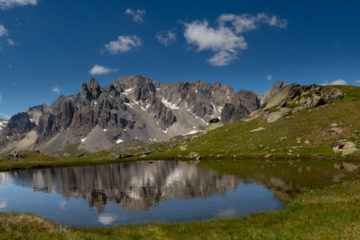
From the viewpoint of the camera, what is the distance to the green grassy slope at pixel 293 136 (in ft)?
259

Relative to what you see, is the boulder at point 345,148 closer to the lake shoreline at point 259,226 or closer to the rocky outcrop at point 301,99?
the lake shoreline at point 259,226

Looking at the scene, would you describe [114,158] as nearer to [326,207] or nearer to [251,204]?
[251,204]

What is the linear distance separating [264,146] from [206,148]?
104 ft

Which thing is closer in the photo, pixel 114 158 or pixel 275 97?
pixel 114 158

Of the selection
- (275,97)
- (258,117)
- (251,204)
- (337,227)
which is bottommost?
(251,204)

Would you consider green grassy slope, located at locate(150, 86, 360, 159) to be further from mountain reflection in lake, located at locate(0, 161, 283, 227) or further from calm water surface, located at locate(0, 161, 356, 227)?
mountain reflection in lake, located at locate(0, 161, 283, 227)

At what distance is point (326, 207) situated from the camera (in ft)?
80.8

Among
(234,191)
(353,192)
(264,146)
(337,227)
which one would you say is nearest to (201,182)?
(234,191)

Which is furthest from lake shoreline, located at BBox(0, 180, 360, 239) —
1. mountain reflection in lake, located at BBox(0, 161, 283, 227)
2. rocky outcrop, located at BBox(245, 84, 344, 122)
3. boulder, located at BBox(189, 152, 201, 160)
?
rocky outcrop, located at BBox(245, 84, 344, 122)

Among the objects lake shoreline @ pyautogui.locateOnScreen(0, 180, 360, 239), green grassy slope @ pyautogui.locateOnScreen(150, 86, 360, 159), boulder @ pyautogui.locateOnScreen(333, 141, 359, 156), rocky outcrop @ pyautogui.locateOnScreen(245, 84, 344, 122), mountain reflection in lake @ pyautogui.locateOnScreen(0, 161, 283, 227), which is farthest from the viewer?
rocky outcrop @ pyautogui.locateOnScreen(245, 84, 344, 122)

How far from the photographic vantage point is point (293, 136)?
92.9 meters

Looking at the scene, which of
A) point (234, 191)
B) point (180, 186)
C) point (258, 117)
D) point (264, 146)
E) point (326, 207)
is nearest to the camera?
point (326, 207)

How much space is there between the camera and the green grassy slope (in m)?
78.9

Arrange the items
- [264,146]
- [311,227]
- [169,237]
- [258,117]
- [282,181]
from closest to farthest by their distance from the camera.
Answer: [311,227]
[169,237]
[282,181]
[264,146]
[258,117]
